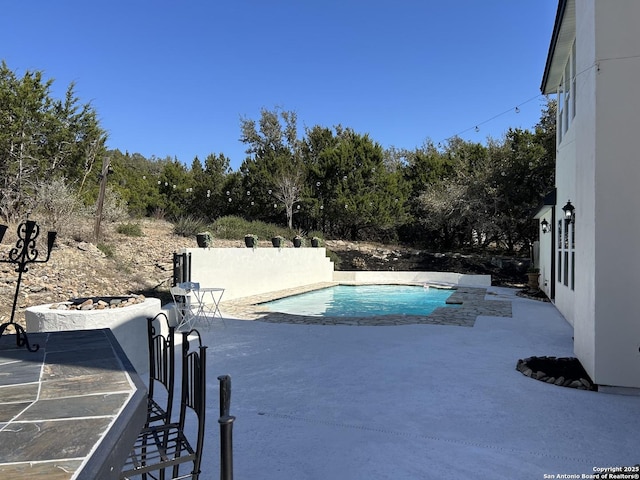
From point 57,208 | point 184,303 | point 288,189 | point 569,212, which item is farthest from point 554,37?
point 288,189

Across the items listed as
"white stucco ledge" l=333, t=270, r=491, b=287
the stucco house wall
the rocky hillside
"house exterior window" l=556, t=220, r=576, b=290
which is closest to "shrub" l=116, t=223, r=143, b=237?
the rocky hillside

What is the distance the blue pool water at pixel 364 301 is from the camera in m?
10.6

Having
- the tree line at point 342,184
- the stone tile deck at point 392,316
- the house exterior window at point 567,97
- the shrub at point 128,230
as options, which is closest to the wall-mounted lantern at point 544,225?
the stone tile deck at point 392,316

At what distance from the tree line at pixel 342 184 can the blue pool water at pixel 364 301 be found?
7.73 metres

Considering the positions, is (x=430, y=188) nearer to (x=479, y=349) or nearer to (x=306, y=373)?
(x=479, y=349)

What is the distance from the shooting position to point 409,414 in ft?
11.2

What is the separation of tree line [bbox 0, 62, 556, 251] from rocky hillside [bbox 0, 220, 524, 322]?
3.62 metres

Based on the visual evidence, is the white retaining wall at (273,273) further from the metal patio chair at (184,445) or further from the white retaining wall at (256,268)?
the metal patio chair at (184,445)

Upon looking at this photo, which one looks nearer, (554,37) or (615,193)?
(615,193)

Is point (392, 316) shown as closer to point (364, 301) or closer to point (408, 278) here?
point (364, 301)

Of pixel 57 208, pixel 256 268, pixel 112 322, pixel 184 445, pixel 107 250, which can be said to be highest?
pixel 57 208

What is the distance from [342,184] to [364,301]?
36.3ft

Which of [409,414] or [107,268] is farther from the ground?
[107,268]

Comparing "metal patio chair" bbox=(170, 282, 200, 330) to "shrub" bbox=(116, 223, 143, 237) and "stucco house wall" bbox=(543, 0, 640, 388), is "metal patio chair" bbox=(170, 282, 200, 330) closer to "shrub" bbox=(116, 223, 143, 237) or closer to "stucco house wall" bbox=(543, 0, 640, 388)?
"stucco house wall" bbox=(543, 0, 640, 388)
